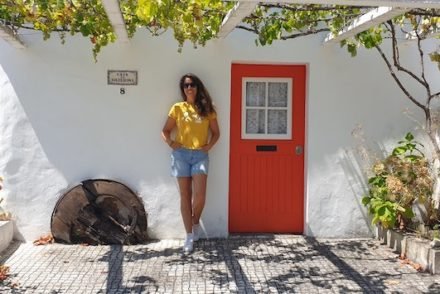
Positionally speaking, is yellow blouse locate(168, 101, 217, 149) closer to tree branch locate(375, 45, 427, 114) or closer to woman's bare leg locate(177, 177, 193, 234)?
woman's bare leg locate(177, 177, 193, 234)

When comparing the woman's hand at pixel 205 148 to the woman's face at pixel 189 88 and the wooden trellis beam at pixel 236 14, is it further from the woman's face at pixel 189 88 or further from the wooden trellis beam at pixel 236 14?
the wooden trellis beam at pixel 236 14

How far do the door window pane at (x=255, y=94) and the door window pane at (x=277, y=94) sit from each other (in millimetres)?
90

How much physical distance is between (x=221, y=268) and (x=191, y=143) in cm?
148

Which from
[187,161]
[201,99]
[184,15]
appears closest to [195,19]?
[184,15]

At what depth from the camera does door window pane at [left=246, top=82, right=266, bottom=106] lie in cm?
662

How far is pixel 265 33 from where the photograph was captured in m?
5.41

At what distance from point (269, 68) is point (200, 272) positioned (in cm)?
268

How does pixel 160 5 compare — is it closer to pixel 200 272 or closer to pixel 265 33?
pixel 265 33

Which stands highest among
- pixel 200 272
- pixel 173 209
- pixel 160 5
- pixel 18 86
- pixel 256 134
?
pixel 160 5

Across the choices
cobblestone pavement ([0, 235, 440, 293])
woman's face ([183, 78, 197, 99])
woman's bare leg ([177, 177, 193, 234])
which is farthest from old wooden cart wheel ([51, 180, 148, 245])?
woman's face ([183, 78, 197, 99])

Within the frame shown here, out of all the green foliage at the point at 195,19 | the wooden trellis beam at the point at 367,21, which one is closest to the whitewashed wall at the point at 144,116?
the green foliage at the point at 195,19

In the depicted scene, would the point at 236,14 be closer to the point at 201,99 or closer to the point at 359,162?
the point at 201,99

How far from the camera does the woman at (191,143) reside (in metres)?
6.08

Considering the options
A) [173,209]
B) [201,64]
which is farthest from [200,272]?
[201,64]
